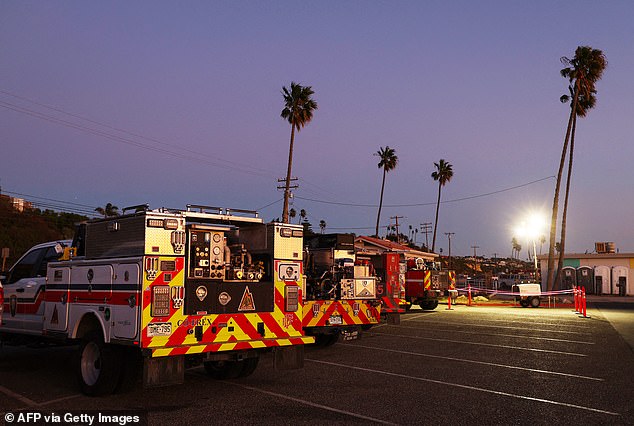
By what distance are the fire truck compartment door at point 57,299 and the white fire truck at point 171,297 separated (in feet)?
0.05

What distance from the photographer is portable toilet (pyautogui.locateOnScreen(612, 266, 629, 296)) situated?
5088 centimetres

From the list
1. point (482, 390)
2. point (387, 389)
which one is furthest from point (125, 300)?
point (482, 390)

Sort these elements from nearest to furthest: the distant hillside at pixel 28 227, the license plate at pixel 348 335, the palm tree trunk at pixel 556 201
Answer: the license plate at pixel 348 335, the palm tree trunk at pixel 556 201, the distant hillside at pixel 28 227

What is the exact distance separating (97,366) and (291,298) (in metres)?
2.92

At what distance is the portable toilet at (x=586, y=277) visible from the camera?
52.5m

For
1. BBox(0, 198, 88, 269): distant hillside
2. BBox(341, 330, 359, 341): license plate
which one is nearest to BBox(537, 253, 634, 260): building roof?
BBox(341, 330, 359, 341): license plate

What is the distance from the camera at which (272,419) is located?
22.4ft

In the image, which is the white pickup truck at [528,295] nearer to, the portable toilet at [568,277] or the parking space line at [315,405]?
the portable toilet at [568,277]

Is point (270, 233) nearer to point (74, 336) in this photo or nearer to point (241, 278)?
point (241, 278)

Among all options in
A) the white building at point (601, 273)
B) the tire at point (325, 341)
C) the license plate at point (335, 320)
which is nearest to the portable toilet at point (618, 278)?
the white building at point (601, 273)

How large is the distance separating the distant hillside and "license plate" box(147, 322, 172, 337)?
54588 mm

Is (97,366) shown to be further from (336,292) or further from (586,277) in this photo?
(586,277)

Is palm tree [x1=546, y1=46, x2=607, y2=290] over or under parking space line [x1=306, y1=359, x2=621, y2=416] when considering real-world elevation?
over

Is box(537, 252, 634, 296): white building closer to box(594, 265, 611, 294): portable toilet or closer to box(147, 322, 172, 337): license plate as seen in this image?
box(594, 265, 611, 294): portable toilet
